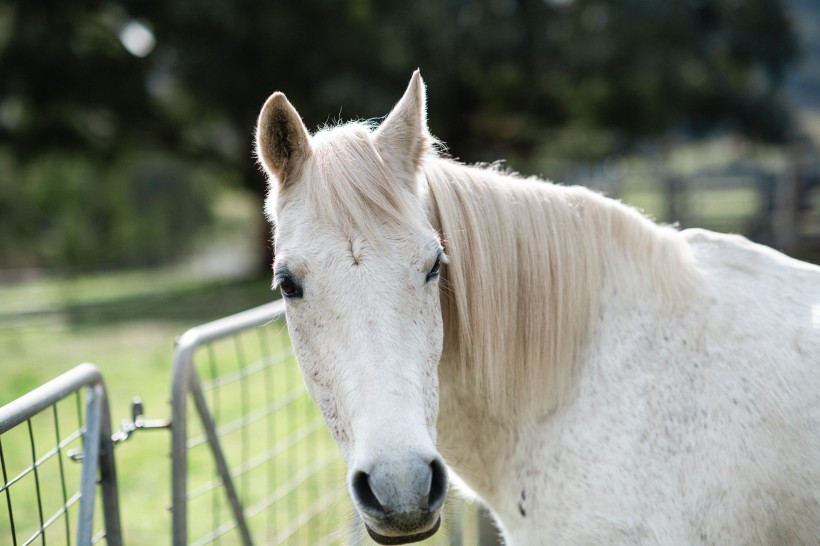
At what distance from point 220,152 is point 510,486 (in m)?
19.5

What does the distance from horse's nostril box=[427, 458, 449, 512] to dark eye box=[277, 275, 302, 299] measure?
0.64m

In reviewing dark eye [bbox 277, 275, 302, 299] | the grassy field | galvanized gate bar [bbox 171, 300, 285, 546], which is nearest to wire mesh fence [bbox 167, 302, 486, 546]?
galvanized gate bar [bbox 171, 300, 285, 546]

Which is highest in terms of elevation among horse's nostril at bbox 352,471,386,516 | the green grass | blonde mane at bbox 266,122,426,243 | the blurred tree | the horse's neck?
the blurred tree

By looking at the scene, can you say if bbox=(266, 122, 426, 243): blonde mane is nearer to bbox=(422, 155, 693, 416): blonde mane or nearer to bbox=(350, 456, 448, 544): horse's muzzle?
bbox=(422, 155, 693, 416): blonde mane

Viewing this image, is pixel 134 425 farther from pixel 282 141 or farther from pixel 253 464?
pixel 282 141

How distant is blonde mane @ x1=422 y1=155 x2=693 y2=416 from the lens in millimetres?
2221

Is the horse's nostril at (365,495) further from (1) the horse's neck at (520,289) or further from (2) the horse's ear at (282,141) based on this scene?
(2) the horse's ear at (282,141)

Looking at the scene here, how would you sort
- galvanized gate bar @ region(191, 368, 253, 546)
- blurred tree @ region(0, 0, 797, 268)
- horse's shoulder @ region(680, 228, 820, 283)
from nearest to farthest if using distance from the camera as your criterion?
1. horse's shoulder @ region(680, 228, 820, 283)
2. galvanized gate bar @ region(191, 368, 253, 546)
3. blurred tree @ region(0, 0, 797, 268)

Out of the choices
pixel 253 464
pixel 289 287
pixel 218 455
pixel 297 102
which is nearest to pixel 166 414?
pixel 253 464

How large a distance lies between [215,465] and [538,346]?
108 inches

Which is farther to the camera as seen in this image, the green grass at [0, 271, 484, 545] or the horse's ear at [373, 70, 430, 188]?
the green grass at [0, 271, 484, 545]

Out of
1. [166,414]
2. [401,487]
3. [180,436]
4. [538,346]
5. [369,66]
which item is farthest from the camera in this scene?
[369,66]

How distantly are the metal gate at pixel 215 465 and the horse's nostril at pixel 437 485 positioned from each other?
1.86ft

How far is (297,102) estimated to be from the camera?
15.7m
